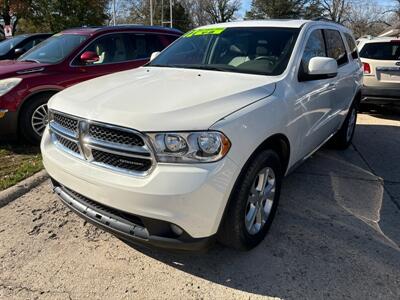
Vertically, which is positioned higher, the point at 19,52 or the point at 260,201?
the point at 19,52

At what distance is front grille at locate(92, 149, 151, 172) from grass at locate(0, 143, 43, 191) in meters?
2.10

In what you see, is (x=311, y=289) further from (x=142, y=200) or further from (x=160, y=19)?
(x=160, y=19)

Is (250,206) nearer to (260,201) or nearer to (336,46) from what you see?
(260,201)

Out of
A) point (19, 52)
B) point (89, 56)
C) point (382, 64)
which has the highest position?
point (89, 56)

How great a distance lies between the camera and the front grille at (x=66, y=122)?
2922mm

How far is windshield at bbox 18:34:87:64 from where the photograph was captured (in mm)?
6211

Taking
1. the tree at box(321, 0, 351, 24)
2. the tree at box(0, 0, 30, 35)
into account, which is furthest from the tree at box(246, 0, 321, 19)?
the tree at box(0, 0, 30, 35)

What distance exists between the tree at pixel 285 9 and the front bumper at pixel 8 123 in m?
54.7

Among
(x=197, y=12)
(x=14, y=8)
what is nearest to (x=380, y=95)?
(x=14, y=8)

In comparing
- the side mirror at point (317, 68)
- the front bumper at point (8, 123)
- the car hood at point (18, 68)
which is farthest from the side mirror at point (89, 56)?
the side mirror at point (317, 68)

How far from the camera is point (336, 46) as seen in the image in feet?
16.6

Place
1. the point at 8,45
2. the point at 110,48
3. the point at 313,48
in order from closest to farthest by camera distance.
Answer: the point at 313,48 < the point at 110,48 < the point at 8,45

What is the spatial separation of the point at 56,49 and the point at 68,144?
390 centimetres

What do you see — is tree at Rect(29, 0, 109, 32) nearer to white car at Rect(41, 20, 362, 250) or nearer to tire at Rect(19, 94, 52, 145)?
tire at Rect(19, 94, 52, 145)
